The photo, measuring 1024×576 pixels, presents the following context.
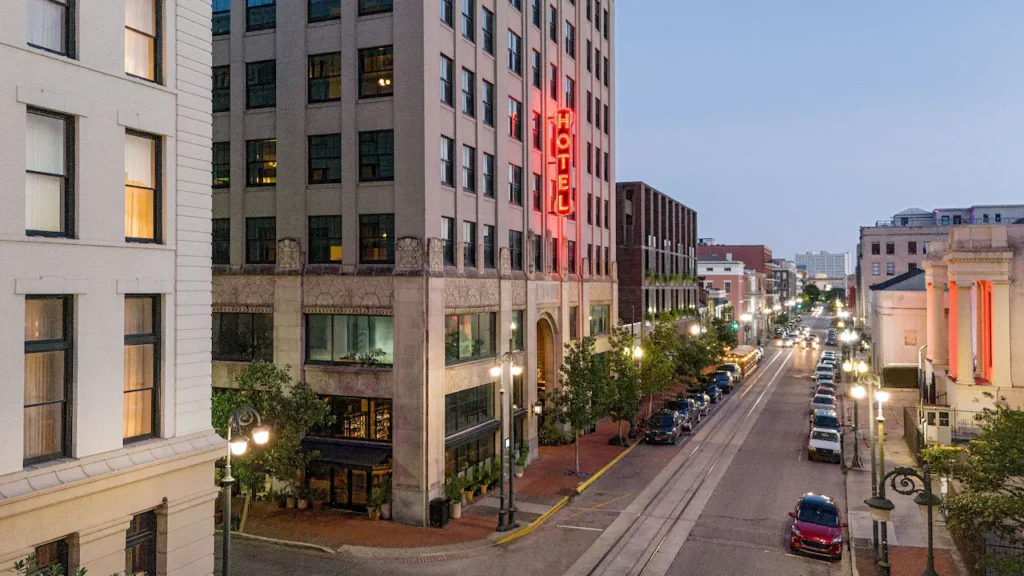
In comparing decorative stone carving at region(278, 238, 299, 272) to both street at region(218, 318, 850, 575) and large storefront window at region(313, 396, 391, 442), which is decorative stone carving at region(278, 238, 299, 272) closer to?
large storefront window at region(313, 396, 391, 442)

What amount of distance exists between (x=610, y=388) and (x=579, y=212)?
41.5ft

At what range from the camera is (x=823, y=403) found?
51.1m

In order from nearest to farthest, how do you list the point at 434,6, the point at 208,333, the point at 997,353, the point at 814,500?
1. the point at 208,333
2. the point at 814,500
3. the point at 434,6
4. the point at 997,353

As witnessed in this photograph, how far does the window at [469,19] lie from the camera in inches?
1270

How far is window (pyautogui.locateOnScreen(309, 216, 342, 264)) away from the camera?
2980cm

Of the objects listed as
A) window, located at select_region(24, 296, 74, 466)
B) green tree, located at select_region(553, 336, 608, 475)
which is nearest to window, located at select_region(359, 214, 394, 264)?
green tree, located at select_region(553, 336, 608, 475)

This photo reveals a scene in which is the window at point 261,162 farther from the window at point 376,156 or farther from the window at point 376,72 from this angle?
the window at point 376,72

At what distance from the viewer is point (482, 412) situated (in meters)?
32.8

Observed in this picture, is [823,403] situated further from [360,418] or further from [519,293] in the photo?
[360,418]

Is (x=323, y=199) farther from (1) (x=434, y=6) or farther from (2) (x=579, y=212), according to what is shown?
(2) (x=579, y=212)

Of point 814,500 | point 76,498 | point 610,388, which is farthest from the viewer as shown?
point 610,388

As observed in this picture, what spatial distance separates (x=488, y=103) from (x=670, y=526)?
829 inches

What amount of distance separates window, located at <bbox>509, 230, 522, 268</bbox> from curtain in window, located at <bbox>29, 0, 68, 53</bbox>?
24993mm

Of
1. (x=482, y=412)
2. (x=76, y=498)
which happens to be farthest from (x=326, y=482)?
(x=76, y=498)
